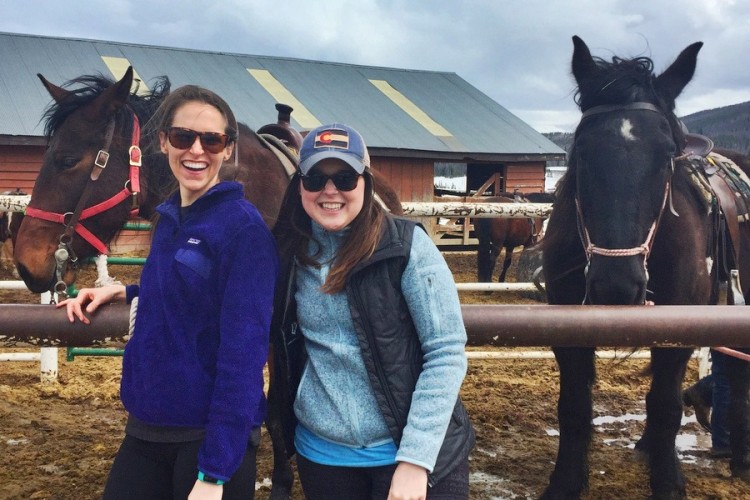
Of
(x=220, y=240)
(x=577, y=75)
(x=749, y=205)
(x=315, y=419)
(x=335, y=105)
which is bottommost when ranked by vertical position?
(x=315, y=419)

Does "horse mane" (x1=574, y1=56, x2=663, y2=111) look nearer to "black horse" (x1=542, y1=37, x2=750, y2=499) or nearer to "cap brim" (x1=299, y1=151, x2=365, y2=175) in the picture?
"black horse" (x1=542, y1=37, x2=750, y2=499)

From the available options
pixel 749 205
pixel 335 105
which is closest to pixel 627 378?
pixel 749 205

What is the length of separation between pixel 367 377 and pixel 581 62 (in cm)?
210

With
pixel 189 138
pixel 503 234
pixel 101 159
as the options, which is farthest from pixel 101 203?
pixel 503 234

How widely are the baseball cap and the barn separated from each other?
1300 cm

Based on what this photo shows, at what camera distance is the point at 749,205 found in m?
3.66

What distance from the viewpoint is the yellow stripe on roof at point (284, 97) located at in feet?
51.9

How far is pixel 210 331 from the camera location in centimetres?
154

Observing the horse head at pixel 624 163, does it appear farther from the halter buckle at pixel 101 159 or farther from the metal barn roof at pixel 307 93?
the metal barn roof at pixel 307 93

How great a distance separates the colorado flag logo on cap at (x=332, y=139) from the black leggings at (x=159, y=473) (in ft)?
2.65

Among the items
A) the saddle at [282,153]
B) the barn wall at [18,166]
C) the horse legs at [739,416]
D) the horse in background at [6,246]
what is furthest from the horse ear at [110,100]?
the barn wall at [18,166]

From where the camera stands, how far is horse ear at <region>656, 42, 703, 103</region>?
2.85 metres

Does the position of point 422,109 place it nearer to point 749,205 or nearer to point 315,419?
point 749,205

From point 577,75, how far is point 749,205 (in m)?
1.51
